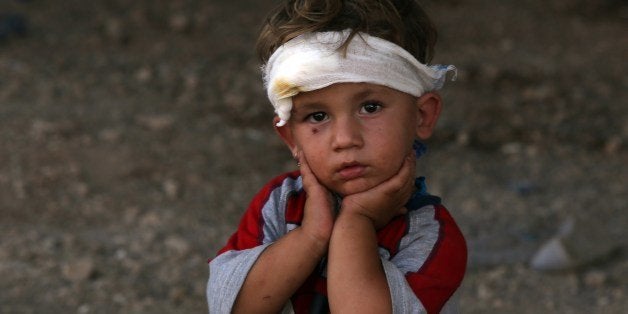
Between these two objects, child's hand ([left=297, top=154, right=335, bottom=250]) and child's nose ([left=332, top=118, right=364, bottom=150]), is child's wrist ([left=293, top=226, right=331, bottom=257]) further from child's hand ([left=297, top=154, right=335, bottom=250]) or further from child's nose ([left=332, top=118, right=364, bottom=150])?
child's nose ([left=332, top=118, right=364, bottom=150])

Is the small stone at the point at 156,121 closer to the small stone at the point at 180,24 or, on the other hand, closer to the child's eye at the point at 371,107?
the small stone at the point at 180,24

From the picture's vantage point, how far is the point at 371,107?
2.78 metres

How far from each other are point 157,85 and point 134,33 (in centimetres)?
98

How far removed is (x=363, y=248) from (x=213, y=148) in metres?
3.59

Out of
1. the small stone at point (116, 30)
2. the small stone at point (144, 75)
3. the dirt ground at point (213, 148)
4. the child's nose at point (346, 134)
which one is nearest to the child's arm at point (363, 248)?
the child's nose at point (346, 134)

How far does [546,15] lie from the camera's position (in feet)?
28.3

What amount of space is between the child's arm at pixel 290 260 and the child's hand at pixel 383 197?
6cm

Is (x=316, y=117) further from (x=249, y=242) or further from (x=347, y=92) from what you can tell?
(x=249, y=242)

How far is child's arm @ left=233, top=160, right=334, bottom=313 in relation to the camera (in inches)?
109

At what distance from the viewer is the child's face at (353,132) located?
2734 mm

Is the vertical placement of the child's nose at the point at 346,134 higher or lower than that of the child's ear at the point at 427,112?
higher

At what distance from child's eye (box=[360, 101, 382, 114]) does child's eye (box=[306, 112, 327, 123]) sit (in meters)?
0.10

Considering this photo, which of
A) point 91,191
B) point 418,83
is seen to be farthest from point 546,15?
point 418,83

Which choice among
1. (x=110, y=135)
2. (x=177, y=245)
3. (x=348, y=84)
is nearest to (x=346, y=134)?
(x=348, y=84)
